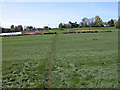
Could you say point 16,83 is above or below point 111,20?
below

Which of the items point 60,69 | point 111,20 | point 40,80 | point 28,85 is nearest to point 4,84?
point 28,85

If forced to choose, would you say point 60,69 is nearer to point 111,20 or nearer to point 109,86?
point 109,86

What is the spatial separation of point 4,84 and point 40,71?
1757 millimetres

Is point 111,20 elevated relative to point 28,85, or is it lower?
elevated

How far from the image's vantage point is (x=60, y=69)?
21.0ft

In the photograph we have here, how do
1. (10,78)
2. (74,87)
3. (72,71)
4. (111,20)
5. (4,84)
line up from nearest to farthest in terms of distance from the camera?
(74,87) → (4,84) → (10,78) → (72,71) → (111,20)

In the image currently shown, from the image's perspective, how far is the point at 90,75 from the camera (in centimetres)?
551

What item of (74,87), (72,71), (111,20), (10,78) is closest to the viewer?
(74,87)

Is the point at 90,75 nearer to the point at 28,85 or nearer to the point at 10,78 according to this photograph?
the point at 28,85

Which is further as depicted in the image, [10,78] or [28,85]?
[10,78]

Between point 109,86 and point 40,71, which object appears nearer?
point 109,86

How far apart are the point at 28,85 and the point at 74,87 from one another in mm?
1704

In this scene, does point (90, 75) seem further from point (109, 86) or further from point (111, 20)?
point (111, 20)

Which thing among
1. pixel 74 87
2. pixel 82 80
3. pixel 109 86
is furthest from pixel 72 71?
pixel 109 86
